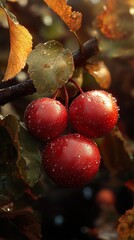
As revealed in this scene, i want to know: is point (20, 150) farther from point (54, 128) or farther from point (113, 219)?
point (113, 219)

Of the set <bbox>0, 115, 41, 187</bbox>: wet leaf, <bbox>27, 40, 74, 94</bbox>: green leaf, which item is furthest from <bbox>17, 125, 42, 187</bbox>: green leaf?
<bbox>27, 40, 74, 94</bbox>: green leaf

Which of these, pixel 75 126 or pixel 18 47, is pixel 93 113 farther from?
pixel 18 47

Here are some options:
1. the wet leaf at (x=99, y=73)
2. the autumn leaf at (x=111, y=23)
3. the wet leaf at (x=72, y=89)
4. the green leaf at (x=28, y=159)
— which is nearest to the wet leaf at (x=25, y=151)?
the green leaf at (x=28, y=159)

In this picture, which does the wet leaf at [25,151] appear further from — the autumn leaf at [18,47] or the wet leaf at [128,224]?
the wet leaf at [128,224]

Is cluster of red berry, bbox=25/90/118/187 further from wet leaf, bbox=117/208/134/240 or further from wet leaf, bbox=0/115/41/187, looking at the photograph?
wet leaf, bbox=117/208/134/240

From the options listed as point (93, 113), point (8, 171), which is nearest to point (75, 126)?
point (93, 113)

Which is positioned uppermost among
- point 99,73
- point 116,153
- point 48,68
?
point 48,68

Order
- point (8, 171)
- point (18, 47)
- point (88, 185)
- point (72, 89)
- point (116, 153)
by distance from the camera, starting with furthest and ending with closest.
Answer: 1. point (88, 185)
2. point (116, 153)
3. point (72, 89)
4. point (8, 171)
5. point (18, 47)

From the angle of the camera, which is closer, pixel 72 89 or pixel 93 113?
pixel 93 113
